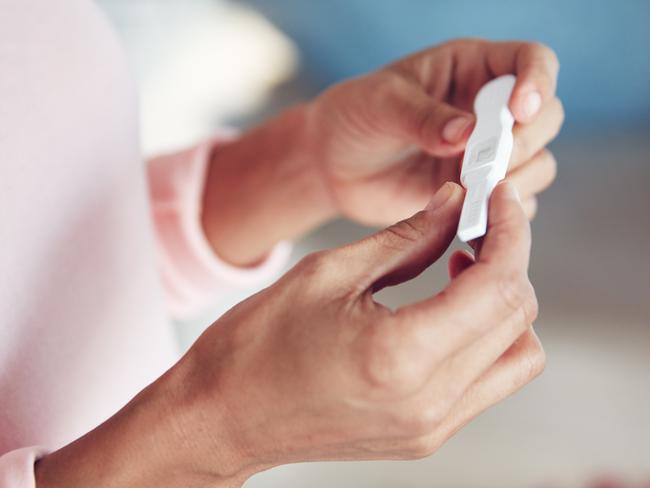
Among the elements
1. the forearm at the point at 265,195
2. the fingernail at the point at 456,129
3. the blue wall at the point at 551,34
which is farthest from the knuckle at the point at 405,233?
the blue wall at the point at 551,34

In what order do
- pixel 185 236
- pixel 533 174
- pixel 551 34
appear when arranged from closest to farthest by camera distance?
pixel 533 174 < pixel 185 236 < pixel 551 34

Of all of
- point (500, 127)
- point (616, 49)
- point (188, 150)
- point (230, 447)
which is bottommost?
point (230, 447)

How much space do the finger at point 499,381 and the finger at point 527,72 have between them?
179 millimetres

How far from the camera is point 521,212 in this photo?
0.98 feet

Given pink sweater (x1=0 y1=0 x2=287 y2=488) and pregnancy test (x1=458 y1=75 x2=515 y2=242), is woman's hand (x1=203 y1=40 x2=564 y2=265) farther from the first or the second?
pink sweater (x1=0 y1=0 x2=287 y2=488)

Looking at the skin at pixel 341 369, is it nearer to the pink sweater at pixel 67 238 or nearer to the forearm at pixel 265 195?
the pink sweater at pixel 67 238

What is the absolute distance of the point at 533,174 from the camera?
1.60 feet

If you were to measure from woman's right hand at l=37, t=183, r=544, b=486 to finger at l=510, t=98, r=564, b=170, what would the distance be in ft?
0.53

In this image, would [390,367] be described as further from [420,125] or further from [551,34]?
[551,34]

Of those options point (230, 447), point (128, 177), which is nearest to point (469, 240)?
point (230, 447)

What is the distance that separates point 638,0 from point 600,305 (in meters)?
0.40

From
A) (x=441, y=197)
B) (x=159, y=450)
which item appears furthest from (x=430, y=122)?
(x=159, y=450)

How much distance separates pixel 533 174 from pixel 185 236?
0.29 metres

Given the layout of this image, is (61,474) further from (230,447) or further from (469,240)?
(469,240)
